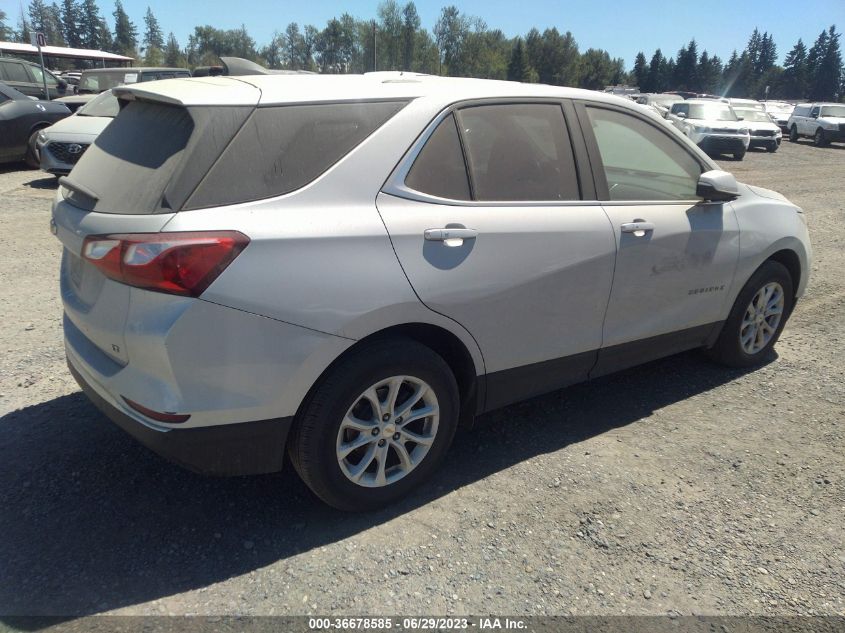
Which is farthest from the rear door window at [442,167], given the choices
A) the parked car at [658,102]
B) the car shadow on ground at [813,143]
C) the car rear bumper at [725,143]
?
the car shadow on ground at [813,143]

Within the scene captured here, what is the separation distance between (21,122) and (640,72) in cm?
13237


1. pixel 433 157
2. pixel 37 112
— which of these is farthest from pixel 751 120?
pixel 433 157

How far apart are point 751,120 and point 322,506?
85.7 ft

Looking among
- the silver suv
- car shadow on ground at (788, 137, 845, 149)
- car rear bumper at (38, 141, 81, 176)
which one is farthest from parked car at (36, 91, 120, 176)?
car shadow on ground at (788, 137, 845, 149)

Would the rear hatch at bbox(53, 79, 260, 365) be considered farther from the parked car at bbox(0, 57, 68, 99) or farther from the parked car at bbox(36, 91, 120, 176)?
the parked car at bbox(0, 57, 68, 99)

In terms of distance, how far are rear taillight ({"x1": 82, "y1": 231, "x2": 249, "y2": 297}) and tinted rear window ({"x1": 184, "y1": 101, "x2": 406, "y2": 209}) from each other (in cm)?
15

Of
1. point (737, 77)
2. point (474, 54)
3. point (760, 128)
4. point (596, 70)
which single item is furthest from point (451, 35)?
point (760, 128)

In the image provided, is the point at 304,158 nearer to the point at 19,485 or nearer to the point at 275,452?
the point at 275,452

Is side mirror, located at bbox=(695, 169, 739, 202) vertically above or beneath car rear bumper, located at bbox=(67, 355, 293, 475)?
above

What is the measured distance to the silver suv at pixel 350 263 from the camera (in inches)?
93.4

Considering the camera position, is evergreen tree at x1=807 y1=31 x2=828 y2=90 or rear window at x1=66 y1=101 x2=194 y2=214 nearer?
rear window at x1=66 y1=101 x2=194 y2=214

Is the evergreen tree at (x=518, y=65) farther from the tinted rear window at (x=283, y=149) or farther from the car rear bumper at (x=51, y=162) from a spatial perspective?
the tinted rear window at (x=283, y=149)

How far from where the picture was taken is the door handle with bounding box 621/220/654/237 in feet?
11.3

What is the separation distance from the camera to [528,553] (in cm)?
272
